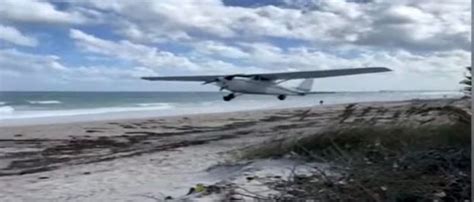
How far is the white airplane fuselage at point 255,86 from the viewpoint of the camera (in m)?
3.18

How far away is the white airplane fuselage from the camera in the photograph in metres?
3.18

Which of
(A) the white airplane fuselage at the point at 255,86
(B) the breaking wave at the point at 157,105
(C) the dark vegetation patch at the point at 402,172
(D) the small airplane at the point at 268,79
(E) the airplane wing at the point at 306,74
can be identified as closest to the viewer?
(C) the dark vegetation patch at the point at 402,172

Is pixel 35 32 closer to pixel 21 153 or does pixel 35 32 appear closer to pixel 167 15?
pixel 167 15

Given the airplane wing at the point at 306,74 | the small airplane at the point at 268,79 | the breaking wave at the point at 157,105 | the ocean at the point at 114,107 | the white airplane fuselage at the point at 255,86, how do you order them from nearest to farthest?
the airplane wing at the point at 306,74, the small airplane at the point at 268,79, the white airplane fuselage at the point at 255,86, the ocean at the point at 114,107, the breaking wave at the point at 157,105

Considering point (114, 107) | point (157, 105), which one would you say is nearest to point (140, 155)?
point (157, 105)

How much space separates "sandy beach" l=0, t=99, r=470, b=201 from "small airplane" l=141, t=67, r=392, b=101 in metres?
0.13

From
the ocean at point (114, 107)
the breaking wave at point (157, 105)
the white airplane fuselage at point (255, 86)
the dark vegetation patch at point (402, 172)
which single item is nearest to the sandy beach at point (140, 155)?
the dark vegetation patch at point (402, 172)

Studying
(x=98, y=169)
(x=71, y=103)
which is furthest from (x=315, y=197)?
(x=71, y=103)

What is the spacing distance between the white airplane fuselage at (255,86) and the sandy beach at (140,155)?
0.81 feet

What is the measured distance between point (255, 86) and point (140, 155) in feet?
3.06

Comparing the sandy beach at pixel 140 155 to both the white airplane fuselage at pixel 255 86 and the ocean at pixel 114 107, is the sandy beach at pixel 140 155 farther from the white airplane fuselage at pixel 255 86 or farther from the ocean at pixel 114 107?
the ocean at pixel 114 107

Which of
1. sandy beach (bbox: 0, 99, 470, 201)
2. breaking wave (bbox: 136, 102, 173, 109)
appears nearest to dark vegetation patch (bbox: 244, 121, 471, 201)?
sandy beach (bbox: 0, 99, 470, 201)

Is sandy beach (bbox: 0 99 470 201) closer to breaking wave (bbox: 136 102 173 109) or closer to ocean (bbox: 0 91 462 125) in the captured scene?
→ ocean (bbox: 0 91 462 125)

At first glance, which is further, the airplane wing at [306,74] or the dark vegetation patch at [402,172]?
the airplane wing at [306,74]
